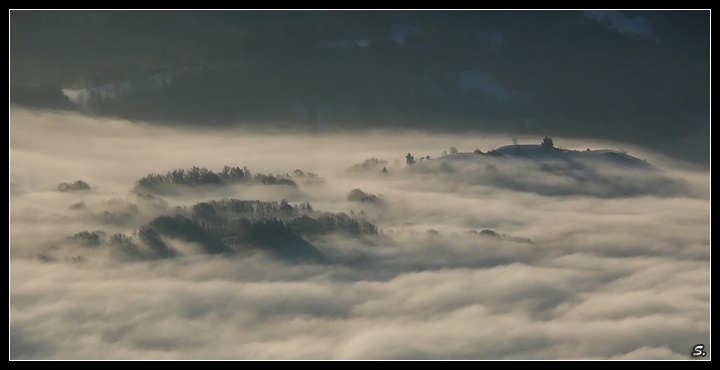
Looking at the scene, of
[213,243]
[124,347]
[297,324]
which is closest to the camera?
[124,347]

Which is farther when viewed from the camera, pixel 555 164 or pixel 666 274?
pixel 555 164

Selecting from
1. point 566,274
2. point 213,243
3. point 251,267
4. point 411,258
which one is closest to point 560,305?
point 566,274

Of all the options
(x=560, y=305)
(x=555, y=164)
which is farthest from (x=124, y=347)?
(x=555, y=164)

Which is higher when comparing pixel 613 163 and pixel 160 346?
pixel 613 163

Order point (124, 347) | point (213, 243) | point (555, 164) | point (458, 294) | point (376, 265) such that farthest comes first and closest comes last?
point (555, 164), point (213, 243), point (376, 265), point (458, 294), point (124, 347)

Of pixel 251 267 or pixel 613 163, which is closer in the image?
pixel 251 267

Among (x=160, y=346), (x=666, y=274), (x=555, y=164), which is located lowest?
(x=160, y=346)

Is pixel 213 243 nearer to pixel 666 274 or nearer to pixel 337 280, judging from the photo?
pixel 337 280

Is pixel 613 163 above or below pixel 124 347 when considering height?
above

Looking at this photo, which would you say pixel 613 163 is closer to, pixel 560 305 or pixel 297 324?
pixel 560 305
